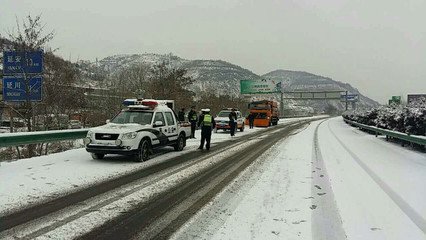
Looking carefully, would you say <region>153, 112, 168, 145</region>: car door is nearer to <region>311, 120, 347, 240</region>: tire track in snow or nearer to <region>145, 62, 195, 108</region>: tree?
<region>311, 120, 347, 240</region>: tire track in snow

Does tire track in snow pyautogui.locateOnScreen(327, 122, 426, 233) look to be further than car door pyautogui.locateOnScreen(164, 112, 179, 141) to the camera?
No

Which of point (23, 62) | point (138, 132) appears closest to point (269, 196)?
point (138, 132)

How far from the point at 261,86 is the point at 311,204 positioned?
210 feet

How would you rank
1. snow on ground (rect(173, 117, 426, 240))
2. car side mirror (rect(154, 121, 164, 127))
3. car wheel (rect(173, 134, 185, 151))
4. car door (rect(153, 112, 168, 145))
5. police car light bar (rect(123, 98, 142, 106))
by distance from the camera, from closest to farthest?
snow on ground (rect(173, 117, 426, 240)) → car side mirror (rect(154, 121, 164, 127)) → car door (rect(153, 112, 168, 145)) → police car light bar (rect(123, 98, 142, 106)) → car wheel (rect(173, 134, 185, 151))

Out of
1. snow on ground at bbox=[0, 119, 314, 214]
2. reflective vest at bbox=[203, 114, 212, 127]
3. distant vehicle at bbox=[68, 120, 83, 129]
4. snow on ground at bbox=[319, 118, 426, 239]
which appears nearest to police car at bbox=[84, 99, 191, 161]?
snow on ground at bbox=[0, 119, 314, 214]

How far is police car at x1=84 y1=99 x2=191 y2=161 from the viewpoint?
12266mm

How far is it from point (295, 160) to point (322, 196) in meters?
5.66

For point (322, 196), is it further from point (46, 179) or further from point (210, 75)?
point (210, 75)

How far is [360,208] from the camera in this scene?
7117 mm

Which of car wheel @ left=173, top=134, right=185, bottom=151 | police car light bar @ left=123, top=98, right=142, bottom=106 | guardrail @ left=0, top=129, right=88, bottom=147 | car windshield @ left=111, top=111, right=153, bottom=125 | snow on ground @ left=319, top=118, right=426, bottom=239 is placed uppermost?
police car light bar @ left=123, top=98, right=142, bottom=106

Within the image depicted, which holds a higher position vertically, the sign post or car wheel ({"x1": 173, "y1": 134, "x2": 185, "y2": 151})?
the sign post

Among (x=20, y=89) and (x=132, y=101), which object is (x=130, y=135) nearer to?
(x=132, y=101)

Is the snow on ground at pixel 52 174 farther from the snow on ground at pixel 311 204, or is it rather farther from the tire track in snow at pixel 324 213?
the tire track in snow at pixel 324 213

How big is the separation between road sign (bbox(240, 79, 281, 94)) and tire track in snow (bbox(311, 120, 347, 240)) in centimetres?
6030
